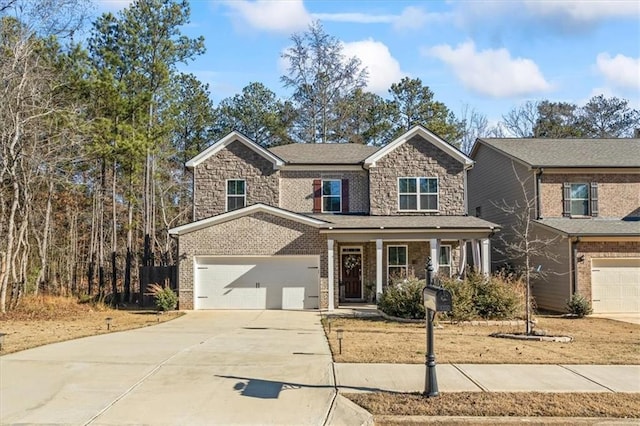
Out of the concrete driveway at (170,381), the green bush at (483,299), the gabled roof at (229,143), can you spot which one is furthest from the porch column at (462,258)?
the concrete driveway at (170,381)

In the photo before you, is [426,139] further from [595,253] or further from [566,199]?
[595,253]

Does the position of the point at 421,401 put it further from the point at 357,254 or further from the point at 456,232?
the point at 357,254

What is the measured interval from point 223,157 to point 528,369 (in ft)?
54.2

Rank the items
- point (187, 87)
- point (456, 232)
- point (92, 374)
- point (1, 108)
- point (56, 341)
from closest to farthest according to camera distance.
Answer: point (92, 374) → point (56, 341) → point (1, 108) → point (456, 232) → point (187, 87)

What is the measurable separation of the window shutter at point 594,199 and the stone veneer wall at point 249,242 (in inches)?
440

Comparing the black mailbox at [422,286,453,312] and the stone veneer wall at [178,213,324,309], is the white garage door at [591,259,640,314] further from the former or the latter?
the black mailbox at [422,286,453,312]

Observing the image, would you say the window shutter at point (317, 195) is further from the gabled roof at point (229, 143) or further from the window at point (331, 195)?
the gabled roof at point (229, 143)

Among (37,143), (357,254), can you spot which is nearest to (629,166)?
(357,254)

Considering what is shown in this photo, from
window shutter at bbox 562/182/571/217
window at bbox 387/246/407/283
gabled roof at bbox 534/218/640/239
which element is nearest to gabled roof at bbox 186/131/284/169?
window at bbox 387/246/407/283

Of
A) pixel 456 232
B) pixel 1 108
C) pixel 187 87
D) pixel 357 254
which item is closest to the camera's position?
pixel 1 108

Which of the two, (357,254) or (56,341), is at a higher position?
(357,254)

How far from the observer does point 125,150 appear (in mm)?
23578

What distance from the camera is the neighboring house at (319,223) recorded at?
20.7 metres

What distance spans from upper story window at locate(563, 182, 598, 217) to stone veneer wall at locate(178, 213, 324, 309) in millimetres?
10224
